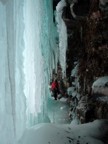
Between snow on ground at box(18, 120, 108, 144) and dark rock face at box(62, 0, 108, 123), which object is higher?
dark rock face at box(62, 0, 108, 123)

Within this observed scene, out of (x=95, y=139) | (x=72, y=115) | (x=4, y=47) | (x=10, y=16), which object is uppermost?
(x=10, y=16)

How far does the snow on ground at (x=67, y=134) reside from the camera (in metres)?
5.36

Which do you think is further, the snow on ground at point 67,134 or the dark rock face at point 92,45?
the dark rock face at point 92,45

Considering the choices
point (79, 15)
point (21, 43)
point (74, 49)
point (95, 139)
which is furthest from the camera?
point (74, 49)

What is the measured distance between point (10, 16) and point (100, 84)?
16.5 ft

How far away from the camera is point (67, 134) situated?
20.0 ft

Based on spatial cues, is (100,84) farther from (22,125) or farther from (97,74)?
(22,125)

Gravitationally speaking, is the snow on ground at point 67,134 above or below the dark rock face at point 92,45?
below

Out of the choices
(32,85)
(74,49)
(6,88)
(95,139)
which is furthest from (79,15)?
(74,49)

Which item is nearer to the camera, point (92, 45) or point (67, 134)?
point (67, 134)

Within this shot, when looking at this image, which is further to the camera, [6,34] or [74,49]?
[74,49]

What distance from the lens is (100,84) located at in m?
7.63

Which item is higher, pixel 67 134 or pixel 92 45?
pixel 92 45

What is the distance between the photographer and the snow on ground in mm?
5364
